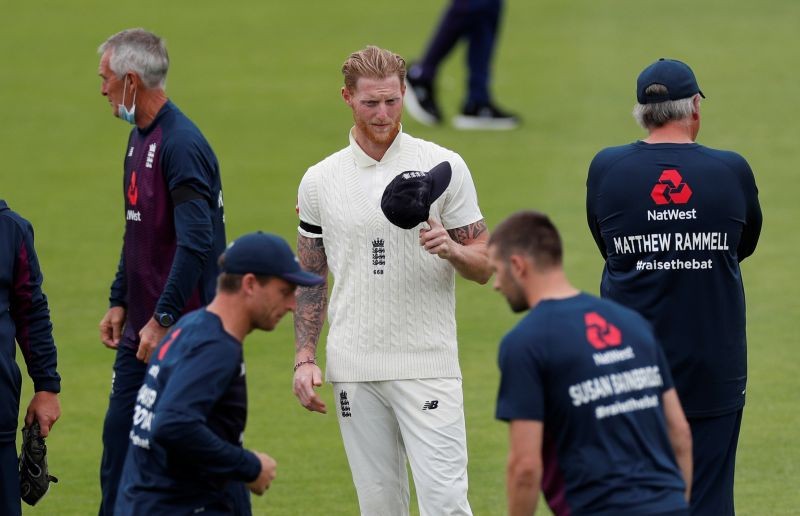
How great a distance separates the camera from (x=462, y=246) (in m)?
6.96

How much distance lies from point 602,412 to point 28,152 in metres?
15.6

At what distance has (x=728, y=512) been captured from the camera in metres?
7.08

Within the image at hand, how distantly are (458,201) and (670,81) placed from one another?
1136 mm

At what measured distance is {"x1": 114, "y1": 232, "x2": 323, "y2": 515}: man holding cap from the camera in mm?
5633

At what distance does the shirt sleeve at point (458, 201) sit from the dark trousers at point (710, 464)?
4.64 ft

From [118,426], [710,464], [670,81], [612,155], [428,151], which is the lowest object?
[710,464]

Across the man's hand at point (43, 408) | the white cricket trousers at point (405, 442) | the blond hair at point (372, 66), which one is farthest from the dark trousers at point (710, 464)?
the man's hand at point (43, 408)

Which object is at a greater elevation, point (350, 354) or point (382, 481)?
point (350, 354)

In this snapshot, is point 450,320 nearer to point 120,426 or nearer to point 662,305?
point 662,305

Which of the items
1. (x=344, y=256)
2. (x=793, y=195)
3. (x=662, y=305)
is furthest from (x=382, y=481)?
(x=793, y=195)

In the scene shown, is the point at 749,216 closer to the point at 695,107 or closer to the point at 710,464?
the point at 695,107

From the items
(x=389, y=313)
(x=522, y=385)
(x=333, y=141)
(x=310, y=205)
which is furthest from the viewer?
(x=333, y=141)

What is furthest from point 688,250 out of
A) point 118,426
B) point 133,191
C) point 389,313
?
point 118,426

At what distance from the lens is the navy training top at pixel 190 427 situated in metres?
5.60
